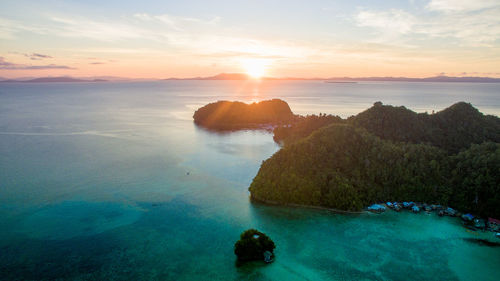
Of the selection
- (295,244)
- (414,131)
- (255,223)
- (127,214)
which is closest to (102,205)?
(127,214)

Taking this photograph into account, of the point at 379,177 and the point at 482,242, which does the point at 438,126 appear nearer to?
the point at 379,177

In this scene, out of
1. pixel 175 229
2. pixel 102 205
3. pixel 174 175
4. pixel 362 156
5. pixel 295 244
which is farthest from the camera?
pixel 174 175

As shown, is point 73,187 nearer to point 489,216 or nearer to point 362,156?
point 362,156

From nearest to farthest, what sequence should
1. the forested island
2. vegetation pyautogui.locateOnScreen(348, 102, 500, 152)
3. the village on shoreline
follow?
the village on shoreline, the forested island, vegetation pyautogui.locateOnScreen(348, 102, 500, 152)

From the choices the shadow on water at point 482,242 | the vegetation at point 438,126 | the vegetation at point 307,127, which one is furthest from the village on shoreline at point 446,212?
the vegetation at point 307,127

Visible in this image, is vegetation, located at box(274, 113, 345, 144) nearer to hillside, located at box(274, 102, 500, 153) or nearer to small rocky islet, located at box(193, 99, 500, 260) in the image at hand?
hillside, located at box(274, 102, 500, 153)

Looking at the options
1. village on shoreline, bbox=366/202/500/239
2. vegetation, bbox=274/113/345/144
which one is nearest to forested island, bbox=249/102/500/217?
village on shoreline, bbox=366/202/500/239
